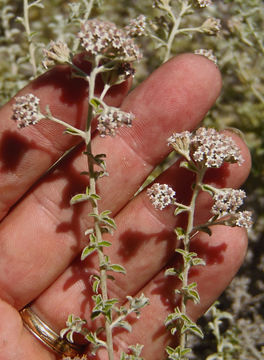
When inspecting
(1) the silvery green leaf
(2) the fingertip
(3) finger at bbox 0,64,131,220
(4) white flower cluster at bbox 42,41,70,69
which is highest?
(4) white flower cluster at bbox 42,41,70,69

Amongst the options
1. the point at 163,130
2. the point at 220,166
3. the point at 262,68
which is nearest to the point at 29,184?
the point at 163,130

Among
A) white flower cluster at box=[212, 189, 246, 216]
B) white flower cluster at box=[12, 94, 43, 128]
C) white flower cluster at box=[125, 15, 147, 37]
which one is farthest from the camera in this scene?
white flower cluster at box=[125, 15, 147, 37]

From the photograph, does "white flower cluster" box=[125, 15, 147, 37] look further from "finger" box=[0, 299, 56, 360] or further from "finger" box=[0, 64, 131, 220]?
"finger" box=[0, 299, 56, 360]

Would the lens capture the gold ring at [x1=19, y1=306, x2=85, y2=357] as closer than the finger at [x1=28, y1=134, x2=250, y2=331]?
No

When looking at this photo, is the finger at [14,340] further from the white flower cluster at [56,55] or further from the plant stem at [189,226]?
the white flower cluster at [56,55]

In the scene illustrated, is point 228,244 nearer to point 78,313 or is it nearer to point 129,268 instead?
point 129,268

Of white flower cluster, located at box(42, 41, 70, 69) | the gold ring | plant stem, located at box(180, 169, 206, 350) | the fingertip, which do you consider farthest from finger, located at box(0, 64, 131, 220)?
the gold ring

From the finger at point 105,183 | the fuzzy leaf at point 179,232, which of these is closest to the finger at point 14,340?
the finger at point 105,183
